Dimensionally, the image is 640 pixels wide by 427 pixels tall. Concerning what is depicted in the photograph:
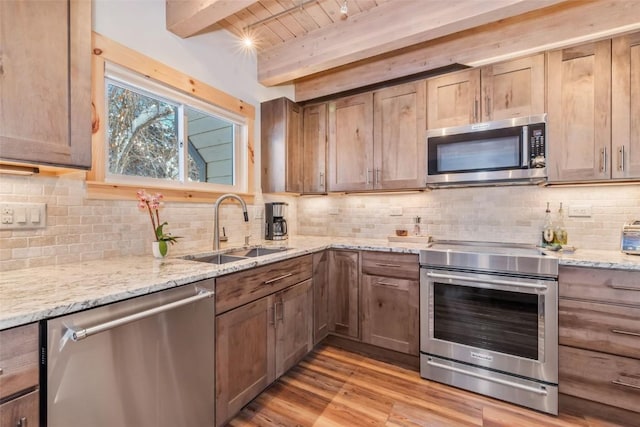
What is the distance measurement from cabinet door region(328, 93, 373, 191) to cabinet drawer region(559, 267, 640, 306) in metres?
1.50

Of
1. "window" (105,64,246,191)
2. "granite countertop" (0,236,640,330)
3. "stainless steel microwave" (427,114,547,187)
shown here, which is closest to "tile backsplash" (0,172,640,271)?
"granite countertop" (0,236,640,330)

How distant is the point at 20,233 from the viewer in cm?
137

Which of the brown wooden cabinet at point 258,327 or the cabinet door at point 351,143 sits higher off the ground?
the cabinet door at point 351,143

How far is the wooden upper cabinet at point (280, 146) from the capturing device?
2.77m

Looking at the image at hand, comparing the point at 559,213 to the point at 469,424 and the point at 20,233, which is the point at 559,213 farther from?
the point at 20,233

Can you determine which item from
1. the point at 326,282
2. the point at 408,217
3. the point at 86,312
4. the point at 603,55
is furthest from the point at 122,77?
the point at 603,55

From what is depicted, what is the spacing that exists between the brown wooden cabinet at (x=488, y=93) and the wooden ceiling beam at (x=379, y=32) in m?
0.34

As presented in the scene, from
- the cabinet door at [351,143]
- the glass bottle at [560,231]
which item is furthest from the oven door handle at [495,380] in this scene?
the cabinet door at [351,143]

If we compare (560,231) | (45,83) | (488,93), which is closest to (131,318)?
(45,83)

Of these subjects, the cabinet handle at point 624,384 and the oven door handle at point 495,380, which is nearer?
the cabinet handle at point 624,384

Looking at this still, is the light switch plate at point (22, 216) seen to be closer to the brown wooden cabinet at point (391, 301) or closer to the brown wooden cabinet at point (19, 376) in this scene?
the brown wooden cabinet at point (19, 376)

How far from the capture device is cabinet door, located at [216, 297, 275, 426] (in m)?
1.48

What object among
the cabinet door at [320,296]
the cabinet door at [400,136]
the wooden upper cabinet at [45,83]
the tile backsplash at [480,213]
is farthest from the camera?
the cabinet door at [400,136]

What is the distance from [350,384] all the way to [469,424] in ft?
2.40
